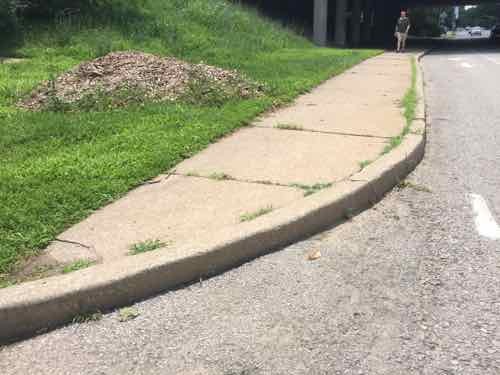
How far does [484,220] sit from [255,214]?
6.07ft

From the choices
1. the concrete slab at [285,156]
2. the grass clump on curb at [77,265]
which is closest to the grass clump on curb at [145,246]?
the grass clump on curb at [77,265]

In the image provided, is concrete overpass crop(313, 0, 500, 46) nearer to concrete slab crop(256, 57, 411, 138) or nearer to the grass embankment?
the grass embankment

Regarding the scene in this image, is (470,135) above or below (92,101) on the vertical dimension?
below

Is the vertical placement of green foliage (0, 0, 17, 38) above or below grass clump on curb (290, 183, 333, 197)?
above

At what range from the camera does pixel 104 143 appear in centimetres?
538

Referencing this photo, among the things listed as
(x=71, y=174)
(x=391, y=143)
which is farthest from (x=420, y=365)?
(x=391, y=143)

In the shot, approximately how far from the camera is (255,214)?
3869 millimetres

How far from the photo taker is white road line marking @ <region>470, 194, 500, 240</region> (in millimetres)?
3949

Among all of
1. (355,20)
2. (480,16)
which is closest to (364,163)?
(355,20)

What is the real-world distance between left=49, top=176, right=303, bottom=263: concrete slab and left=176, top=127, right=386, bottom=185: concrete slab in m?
0.33

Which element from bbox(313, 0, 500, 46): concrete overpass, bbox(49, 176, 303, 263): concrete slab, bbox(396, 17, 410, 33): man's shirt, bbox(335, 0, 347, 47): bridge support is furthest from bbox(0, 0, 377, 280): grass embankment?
bbox(335, 0, 347, 47): bridge support

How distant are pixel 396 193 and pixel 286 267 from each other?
1.80 m

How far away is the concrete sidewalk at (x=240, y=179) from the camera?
357 centimetres

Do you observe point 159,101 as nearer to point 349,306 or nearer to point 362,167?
point 362,167
